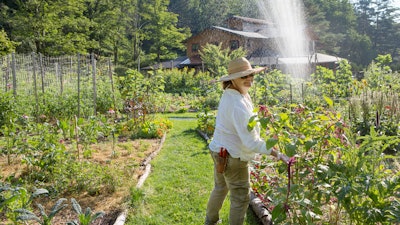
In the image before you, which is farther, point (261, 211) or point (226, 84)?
point (261, 211)

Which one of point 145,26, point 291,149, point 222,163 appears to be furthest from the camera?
point 145,26

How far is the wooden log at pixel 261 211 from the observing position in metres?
2.85

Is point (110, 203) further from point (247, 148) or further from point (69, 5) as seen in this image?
point (69, 5)

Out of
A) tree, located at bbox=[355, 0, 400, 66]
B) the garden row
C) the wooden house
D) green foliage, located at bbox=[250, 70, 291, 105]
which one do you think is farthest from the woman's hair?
tree, located at bbox=[355, 0, 400, 66]

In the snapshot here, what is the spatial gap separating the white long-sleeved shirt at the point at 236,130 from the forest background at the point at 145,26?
14922 mm

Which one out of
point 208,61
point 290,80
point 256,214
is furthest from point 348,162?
point 208,61

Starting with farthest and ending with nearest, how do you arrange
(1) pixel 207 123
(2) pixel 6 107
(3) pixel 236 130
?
(1) pixel 207 123
(2) pixel 6 107
(3) pixel 236 130

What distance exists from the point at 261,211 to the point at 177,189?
1.29m

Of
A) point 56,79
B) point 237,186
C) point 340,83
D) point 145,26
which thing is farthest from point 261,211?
point 145,26

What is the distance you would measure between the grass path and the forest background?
1259cm

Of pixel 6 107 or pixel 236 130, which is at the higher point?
pixel 236 130

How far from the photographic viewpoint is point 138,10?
1374 inches

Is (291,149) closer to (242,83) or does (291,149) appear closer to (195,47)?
(242,83)

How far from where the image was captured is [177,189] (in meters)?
3.97
